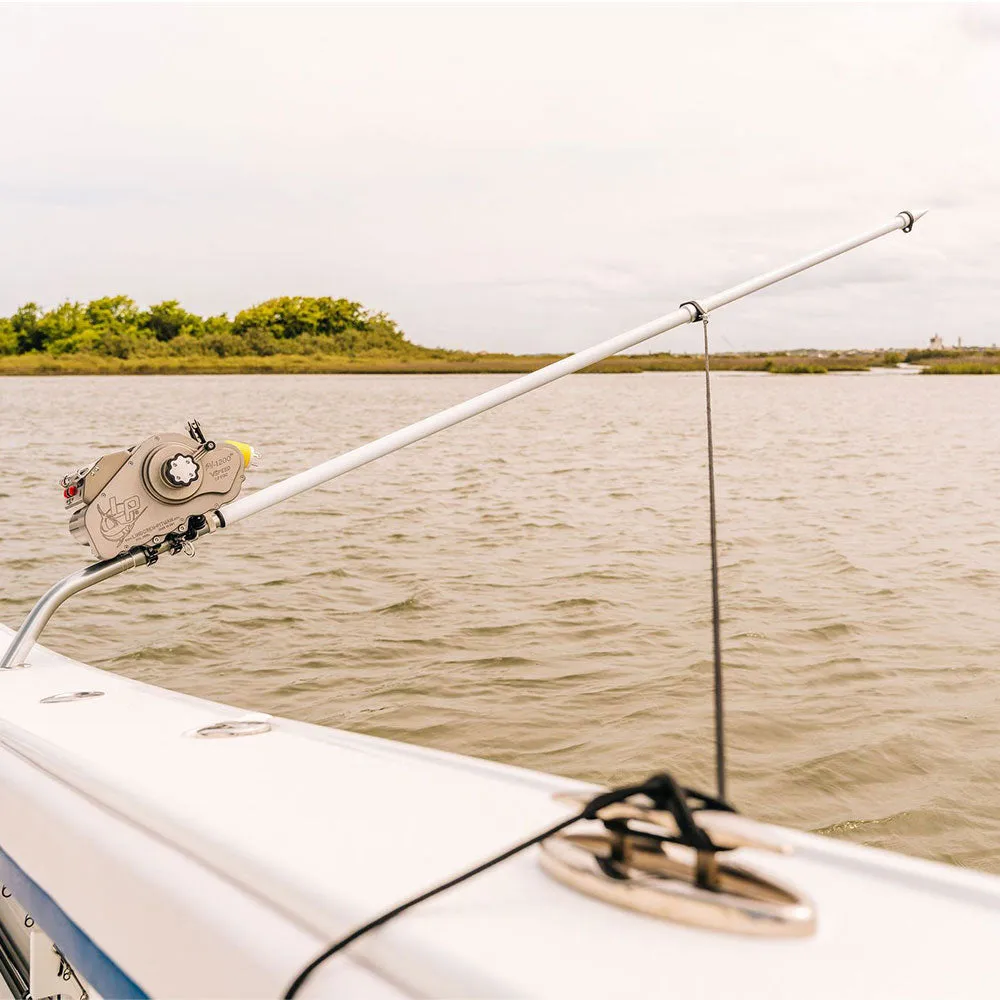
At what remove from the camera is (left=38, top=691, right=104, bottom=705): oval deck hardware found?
78.5 inches

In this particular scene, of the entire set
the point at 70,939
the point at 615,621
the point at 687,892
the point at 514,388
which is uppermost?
the point at 514,388

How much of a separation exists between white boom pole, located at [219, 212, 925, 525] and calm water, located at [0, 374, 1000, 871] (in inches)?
66.7

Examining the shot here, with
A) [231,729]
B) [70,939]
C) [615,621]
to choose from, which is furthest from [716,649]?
[615,621]

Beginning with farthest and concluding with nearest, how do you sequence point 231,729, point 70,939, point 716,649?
1. point 231,729
2. point 716,649
3. point 70,939

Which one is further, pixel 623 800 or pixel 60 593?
pixel 60 593

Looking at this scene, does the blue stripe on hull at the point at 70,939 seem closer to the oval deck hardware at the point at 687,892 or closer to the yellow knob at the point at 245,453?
the oval deck hardware at the point at 687,892

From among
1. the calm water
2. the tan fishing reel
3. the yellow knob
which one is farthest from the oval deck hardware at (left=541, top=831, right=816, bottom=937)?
the calm water

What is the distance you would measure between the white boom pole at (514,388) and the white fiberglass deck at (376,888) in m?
0.88

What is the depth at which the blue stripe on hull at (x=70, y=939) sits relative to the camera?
1170 mm

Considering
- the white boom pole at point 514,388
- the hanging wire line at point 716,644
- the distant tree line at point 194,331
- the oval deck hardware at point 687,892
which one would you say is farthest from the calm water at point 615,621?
the distant tree line at point 194,331

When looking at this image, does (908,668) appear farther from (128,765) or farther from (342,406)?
(342,406)

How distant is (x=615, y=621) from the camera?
602cm

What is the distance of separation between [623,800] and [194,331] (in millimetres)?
70709

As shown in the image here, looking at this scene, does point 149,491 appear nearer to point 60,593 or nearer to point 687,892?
point 60,593
